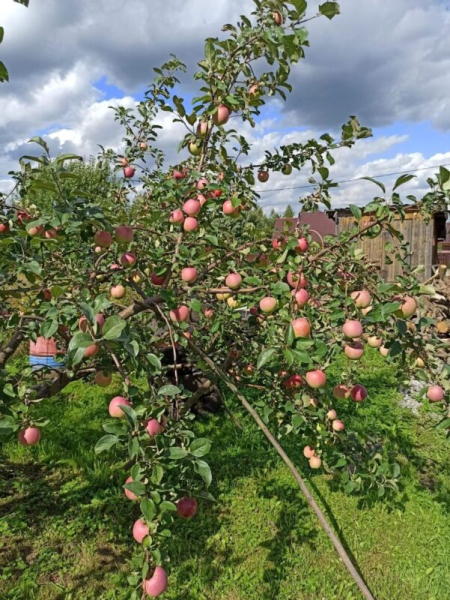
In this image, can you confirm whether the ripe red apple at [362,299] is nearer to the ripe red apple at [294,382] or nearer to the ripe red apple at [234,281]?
the ripe red apple at [234,281]

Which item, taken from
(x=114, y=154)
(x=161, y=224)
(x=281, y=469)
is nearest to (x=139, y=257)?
(x=161, y=224)

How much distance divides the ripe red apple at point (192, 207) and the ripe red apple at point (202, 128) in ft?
1.25

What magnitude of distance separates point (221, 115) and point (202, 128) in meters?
0.16

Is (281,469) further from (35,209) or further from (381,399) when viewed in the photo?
(35,209)

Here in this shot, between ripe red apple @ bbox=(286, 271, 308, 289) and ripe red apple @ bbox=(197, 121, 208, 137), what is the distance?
72 centimetres

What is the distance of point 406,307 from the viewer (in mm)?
1425

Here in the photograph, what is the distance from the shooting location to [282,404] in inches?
91.7

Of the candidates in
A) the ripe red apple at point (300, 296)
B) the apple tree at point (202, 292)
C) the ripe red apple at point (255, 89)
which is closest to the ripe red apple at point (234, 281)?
the apple tree at point (202, 292)

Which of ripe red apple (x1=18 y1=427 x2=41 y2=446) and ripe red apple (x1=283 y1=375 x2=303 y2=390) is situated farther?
ripe red apple (x1=283 y1=375 x2=303 y2=390)

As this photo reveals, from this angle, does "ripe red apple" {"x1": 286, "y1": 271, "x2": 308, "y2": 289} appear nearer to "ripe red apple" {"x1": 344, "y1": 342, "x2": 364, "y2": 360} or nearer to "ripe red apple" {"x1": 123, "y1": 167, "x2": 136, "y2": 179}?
"ripe red apple" {"x1": 344, "y1": 342, "x2": 364, "y2": 360}

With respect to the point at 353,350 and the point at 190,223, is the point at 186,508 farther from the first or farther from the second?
the point at 190,223

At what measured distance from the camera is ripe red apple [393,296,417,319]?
4.65 feet

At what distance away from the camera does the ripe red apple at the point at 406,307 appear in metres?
1.42

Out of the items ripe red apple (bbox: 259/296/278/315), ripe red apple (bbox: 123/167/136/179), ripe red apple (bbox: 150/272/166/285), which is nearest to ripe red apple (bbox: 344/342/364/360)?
ripe red apple (bbox: 259/296/278/315)
